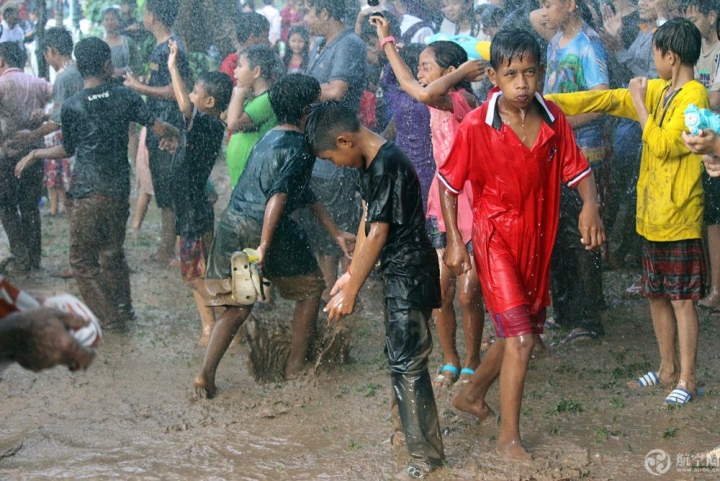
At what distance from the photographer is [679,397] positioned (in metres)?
4.89

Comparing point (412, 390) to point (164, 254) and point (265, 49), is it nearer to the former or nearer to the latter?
point (265, 49)

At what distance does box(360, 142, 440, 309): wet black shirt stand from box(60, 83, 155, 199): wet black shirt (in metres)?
3.00

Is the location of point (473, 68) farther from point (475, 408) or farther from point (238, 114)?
point (238, 114)

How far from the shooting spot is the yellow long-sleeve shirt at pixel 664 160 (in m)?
4.80

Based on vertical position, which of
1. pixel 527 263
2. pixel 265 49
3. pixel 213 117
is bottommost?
pixel 527 263

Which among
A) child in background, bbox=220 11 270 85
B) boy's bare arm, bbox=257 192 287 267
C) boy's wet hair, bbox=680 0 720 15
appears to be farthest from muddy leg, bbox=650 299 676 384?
child in background, bbox=220 11 270 85

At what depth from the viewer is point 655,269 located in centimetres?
506

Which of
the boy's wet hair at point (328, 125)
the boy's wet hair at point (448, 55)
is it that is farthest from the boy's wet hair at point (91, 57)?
the boy's wet hair at point (328, 125)

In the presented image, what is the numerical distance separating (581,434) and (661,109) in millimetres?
1866

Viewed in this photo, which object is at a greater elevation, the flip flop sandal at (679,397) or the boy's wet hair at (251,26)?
the boy's wet hair at (251,26)

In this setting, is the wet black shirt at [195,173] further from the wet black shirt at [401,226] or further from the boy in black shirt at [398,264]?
the wet black shirt at [401,226]

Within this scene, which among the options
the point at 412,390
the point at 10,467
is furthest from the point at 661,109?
the point at 10,467

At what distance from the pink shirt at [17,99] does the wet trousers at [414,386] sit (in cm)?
556

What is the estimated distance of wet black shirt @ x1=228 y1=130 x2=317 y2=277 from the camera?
17.5 ft
